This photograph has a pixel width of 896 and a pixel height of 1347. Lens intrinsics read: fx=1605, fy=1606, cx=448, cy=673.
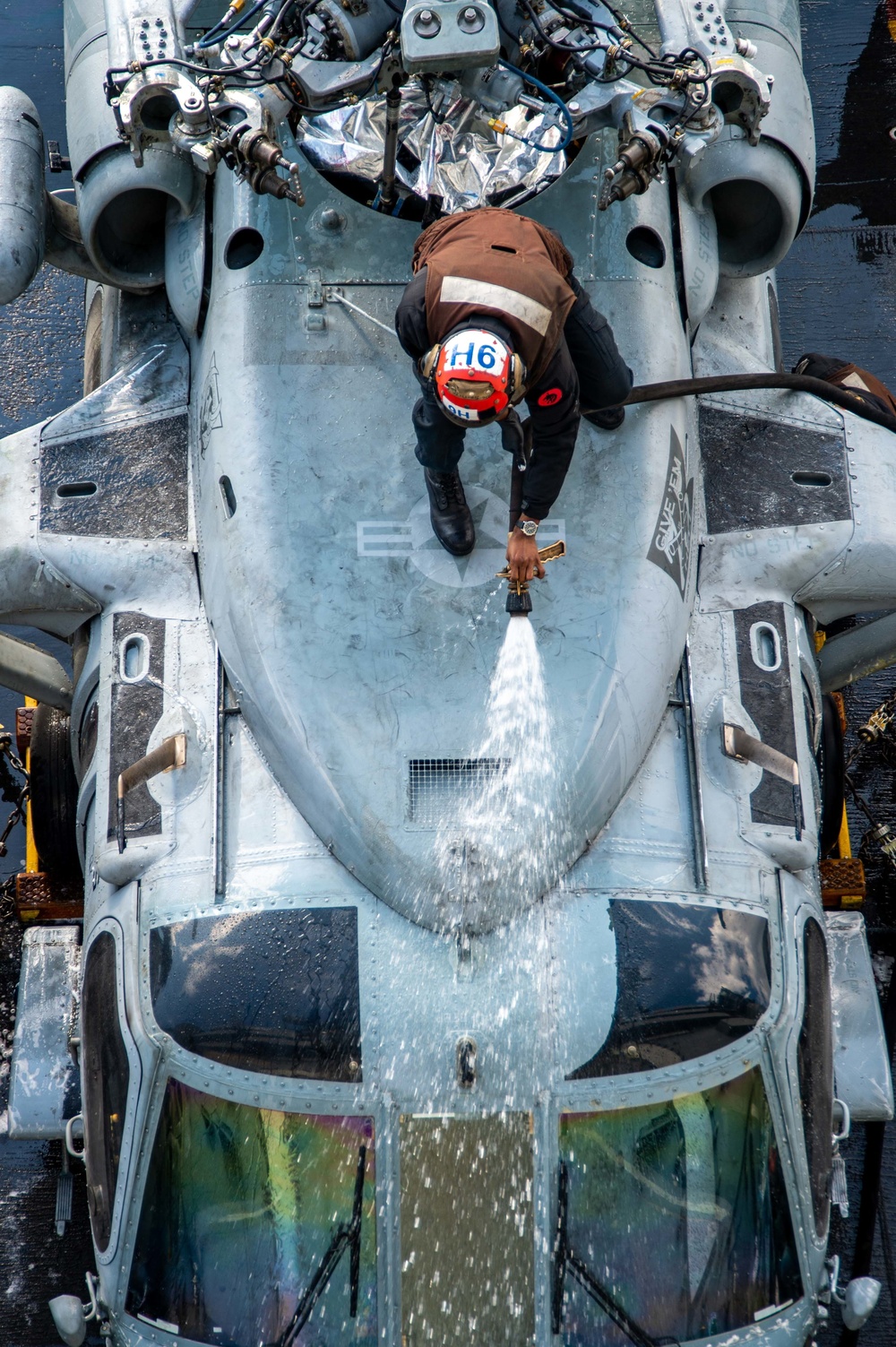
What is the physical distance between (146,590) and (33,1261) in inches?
134

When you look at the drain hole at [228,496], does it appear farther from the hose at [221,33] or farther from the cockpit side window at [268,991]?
the hose at [221,33]

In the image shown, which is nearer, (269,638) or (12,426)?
(269,638)

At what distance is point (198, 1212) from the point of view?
17.7 ft

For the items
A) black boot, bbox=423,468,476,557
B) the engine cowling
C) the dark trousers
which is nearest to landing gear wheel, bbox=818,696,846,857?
the dark trousers

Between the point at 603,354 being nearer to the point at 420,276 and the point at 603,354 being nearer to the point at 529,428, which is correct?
the point at 529,428

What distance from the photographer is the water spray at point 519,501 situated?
5.80 metres

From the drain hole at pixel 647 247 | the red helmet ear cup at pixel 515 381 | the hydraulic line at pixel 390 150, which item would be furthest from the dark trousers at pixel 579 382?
the hydraulic line at pixel 390 150

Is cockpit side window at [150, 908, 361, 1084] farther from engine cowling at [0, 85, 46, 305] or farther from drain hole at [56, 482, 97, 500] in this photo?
engine cowling at [0, 85, 46, 305]

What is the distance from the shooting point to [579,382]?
605cm

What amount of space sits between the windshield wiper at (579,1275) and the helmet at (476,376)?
2482 millimetres

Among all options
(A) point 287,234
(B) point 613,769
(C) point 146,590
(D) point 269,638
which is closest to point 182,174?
(A) point 287,234

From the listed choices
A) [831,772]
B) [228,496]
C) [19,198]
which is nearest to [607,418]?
[228,496]

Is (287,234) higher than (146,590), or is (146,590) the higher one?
(287,234)

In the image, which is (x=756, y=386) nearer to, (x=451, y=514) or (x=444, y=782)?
(x=451, y=514)
